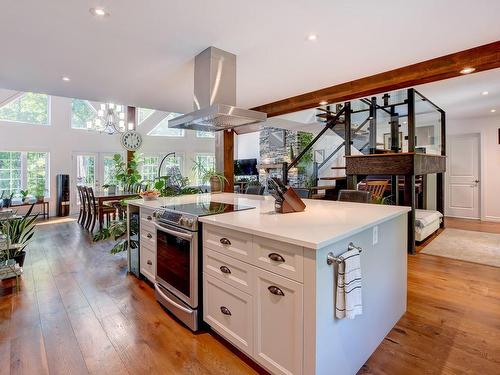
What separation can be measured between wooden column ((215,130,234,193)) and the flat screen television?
5272 mm

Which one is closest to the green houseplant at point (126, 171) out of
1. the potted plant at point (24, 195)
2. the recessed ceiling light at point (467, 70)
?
the potted plant at point (24, 195)

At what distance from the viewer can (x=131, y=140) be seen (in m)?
8.58

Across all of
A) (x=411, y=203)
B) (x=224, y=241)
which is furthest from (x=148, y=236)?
(x=411, y=203)

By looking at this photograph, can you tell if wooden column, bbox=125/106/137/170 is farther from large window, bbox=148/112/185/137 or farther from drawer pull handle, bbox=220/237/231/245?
drawer pull handle, bbox=220/237/231/245

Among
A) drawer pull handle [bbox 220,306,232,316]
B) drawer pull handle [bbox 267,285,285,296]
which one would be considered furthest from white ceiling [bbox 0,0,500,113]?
drawer pull handle [bbox 220,306,232,316]

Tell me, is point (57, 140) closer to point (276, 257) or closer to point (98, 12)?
point (98, 12)

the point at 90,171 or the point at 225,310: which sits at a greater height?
the point at 90,171

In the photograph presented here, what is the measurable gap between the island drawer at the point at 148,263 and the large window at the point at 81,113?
245 inches

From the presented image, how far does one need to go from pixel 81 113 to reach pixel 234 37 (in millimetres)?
7208

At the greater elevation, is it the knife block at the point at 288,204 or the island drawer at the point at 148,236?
the knife block at the point at 288,204

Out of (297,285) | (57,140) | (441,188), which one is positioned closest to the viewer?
(297,285)

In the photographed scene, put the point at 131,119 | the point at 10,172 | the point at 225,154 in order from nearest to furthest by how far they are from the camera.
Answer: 1. the point at 225,154
2. the point at 10,172
3. the point at 131,119

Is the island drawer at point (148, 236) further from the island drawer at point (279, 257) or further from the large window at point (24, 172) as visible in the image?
the large window at point (24, 172)

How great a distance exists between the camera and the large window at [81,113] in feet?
25.3
